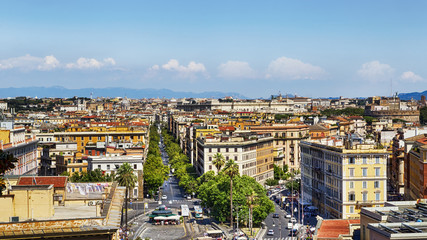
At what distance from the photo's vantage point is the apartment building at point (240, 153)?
11419 cm

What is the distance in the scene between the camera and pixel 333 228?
1713 inches

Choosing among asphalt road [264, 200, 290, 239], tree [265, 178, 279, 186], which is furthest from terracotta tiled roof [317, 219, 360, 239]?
tree [265, 178, 279, 186]

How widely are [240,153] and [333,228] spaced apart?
71.0 metres

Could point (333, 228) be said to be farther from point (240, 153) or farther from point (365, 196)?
point (240, 153)

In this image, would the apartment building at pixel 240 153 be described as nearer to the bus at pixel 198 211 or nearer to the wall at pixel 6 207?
the bus at pixel 198 211

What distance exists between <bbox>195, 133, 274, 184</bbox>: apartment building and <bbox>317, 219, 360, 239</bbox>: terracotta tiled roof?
6709 centimetres

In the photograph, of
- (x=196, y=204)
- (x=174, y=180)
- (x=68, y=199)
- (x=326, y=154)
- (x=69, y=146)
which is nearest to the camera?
(x=68, y=199)

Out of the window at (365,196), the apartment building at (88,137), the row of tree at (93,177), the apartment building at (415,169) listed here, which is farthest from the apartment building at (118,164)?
the apartment building at (415,169)

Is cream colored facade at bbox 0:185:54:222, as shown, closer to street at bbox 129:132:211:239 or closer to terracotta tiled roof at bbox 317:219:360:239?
terracotta tiled roof at bbox 317:219:360:239

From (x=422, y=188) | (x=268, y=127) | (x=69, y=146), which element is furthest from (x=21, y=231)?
(x=268, y=127)

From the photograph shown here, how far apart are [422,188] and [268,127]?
77.8 m

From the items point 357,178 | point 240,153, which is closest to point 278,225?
point 357,178

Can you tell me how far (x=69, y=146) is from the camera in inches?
4690

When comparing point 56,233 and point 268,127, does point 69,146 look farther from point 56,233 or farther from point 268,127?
point 56,233
